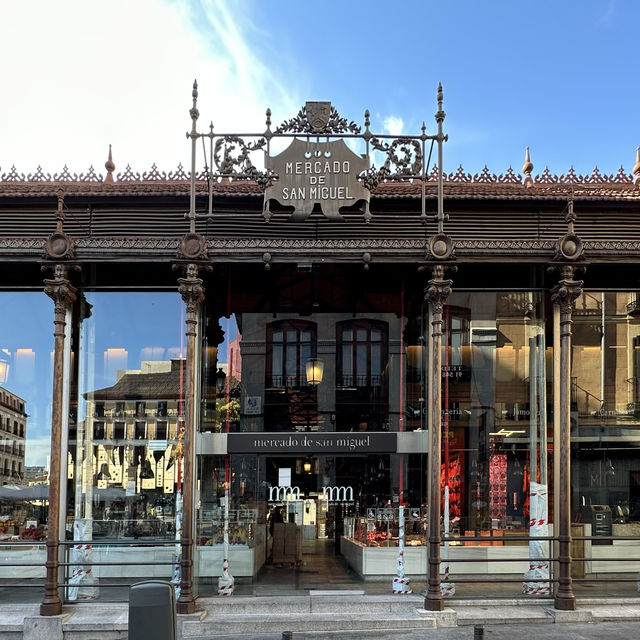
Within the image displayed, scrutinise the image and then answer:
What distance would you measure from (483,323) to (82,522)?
813 centimetres

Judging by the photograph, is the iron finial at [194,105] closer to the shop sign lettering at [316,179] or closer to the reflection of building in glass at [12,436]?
the shop sign lettering at [316,179]

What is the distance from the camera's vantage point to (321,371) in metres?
13.8

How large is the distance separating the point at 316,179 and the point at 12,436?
23.8 ft

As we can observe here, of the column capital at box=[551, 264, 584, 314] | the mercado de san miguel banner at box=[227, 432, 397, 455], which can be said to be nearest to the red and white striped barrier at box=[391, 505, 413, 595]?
the mercado de san miguel banner at box=[227, 432, 397, 455]

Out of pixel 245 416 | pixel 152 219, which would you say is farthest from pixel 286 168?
pixel 245 416

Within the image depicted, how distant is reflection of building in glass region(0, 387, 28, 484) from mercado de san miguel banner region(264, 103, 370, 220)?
6.07m

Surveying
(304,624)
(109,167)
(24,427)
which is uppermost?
(109,167)

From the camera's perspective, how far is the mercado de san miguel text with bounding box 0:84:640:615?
1245cm

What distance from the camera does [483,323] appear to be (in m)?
14.0

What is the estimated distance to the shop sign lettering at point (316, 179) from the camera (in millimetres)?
12461

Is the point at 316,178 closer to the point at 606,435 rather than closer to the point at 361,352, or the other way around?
the point at 361,352

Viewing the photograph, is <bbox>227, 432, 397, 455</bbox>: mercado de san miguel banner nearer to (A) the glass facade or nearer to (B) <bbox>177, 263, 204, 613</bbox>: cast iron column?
(A) the glass facade

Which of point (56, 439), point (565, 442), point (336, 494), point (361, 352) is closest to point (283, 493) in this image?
point (336, 494)

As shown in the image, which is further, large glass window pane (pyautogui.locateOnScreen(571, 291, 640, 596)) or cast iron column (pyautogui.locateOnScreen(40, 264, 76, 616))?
large glass window pane (pyautogui.locateOnScreen(571, 291, 640, 596))
